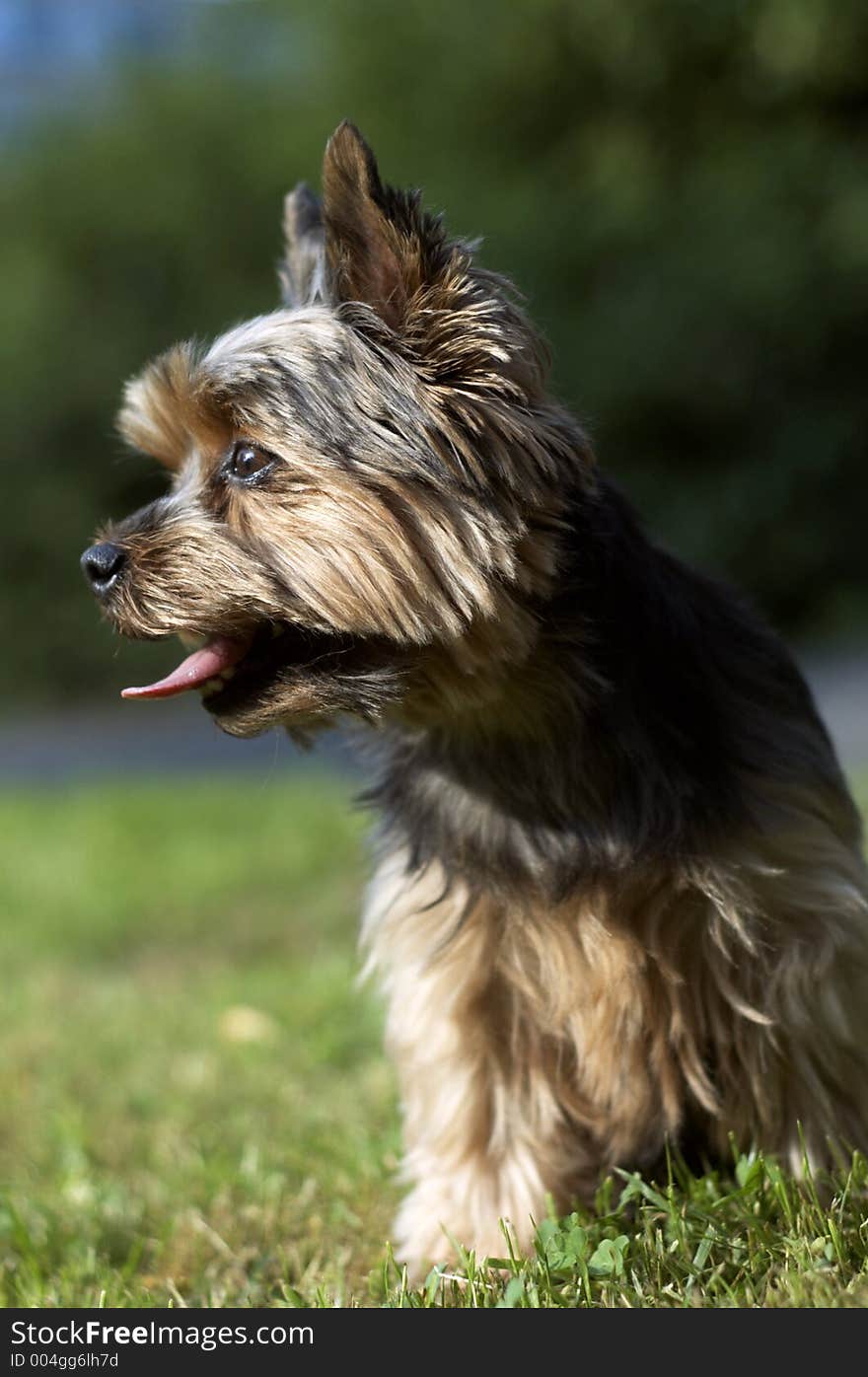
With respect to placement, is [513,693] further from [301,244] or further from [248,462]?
[301,244]

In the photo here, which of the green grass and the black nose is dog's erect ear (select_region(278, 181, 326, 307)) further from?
the green grass

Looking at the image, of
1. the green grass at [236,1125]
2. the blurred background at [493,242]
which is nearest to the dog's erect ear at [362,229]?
the green grass at [236,1125]

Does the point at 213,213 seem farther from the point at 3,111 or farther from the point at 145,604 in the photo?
the point at 145,604

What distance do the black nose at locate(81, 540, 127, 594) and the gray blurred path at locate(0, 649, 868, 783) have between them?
23.0ft

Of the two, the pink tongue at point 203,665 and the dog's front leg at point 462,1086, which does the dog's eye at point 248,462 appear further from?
the dog's front leg at point 462,1086

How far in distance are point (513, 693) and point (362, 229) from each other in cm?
105

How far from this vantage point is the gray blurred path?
1156 cm

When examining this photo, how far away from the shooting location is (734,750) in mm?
3461

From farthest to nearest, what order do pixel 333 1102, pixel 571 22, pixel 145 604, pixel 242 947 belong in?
pixel 571 22 → pixel 242 947 → pixel 333 1102 → pixel 145 604

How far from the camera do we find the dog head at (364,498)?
327cm

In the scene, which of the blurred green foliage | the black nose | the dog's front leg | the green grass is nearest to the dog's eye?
the black nose
